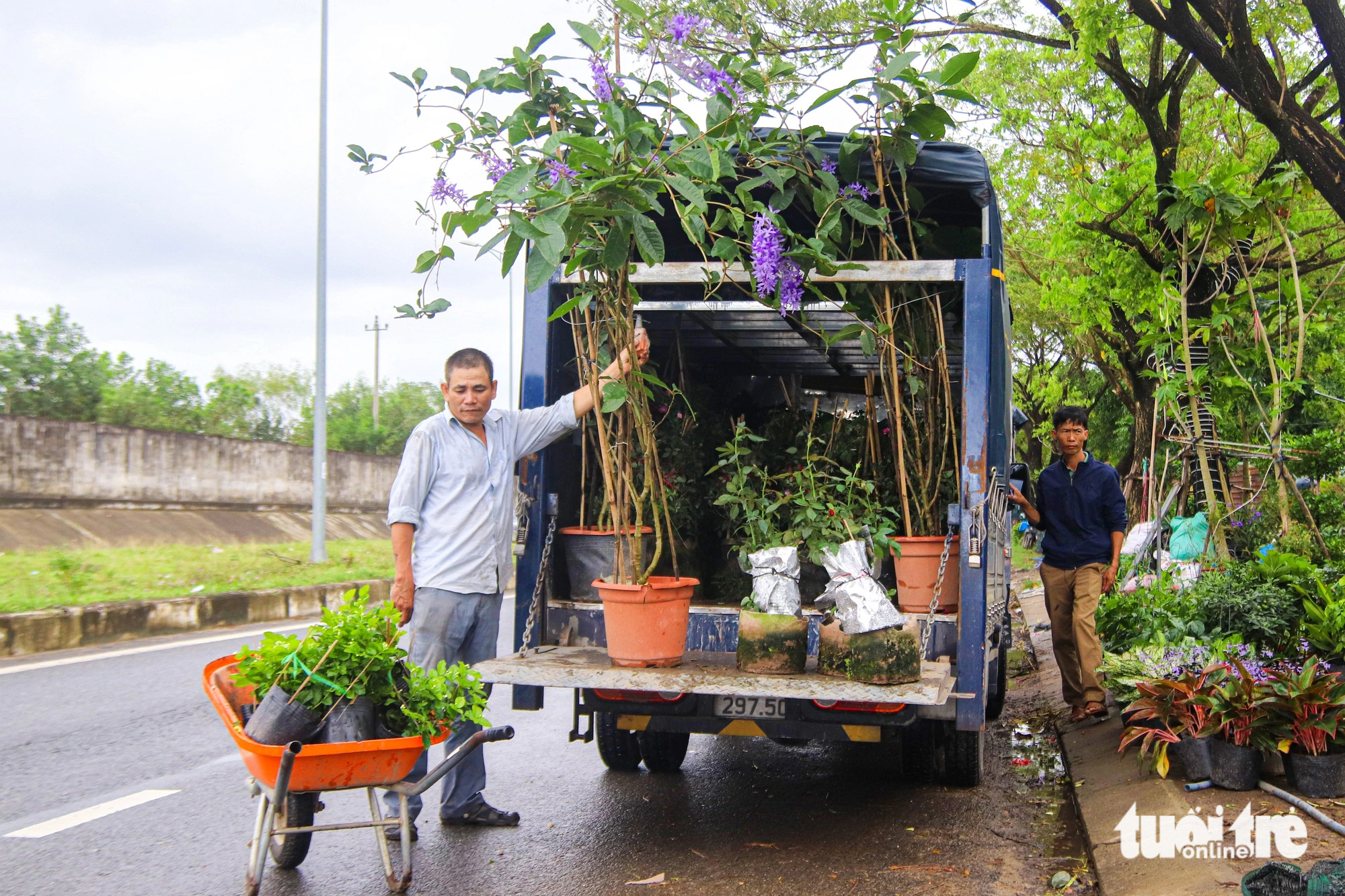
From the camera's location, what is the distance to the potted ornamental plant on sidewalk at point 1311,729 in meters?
4.03

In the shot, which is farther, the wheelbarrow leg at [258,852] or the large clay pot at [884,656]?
the large clay pot at [884,656]

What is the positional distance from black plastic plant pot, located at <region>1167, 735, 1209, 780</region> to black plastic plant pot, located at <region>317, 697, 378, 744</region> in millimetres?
3218

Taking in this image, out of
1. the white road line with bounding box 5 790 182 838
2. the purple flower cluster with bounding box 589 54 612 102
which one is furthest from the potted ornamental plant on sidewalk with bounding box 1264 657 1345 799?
the white road line with bounding box 5 790 182 838

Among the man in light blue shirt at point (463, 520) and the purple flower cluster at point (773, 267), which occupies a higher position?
the purple flower cluster at point (773, 267)

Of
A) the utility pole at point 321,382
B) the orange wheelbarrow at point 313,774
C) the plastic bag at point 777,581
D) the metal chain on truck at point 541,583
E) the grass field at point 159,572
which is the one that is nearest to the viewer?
the orange wheelbarrow at point 313,774

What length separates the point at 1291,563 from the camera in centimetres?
536

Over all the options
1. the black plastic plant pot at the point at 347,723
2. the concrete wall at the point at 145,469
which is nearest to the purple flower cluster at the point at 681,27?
the black plastic plant pot at the point at 347,723

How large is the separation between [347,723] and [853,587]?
187cm

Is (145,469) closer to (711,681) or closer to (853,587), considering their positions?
(711,681)

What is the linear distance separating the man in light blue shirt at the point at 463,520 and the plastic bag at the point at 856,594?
1.17 meters

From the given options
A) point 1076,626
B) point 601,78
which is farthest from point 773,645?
point 1076,626

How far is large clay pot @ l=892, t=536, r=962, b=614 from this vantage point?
4.62 meters

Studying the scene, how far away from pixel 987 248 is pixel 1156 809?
2.41 metres

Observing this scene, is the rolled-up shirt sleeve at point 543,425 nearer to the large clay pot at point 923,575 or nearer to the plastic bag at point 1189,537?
the large clay pot at point 923,575
